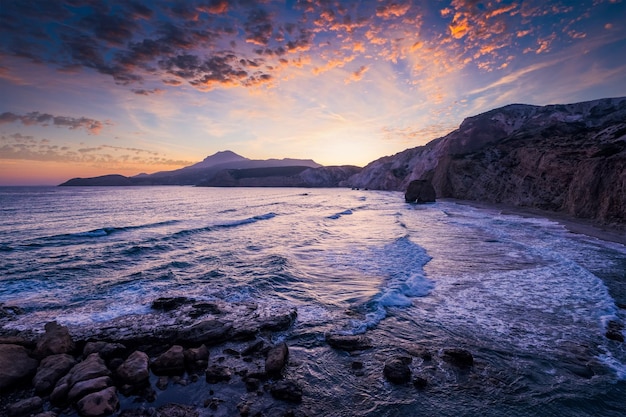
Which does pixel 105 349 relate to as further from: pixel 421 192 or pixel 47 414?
pixel 421 192

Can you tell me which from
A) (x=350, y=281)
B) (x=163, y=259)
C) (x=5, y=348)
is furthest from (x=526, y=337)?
(x=163, y=259)

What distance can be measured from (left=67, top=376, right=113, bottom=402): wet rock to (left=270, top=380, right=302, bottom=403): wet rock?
3.01 meters

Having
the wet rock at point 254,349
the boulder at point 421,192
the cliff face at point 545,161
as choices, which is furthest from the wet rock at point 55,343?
the boulder at point 421,192

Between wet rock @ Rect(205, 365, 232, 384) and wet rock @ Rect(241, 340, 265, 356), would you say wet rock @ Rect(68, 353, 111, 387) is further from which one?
wet rock @ Rect(241, 340, 265, 356)

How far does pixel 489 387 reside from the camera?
524 cm

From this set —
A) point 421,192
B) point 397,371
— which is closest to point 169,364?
point 397,371

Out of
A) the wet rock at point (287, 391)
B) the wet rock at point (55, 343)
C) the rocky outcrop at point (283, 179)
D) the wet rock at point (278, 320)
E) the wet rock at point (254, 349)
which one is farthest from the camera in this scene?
the rocky outcrop at point (283, 179)

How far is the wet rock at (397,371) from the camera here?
5.45 m

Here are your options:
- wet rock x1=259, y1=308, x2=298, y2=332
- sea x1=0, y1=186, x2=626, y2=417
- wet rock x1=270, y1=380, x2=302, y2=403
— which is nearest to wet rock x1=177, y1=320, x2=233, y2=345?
wet rock x1=259, y1=308, x2=298, y2=332

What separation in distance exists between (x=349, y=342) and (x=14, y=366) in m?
6.80

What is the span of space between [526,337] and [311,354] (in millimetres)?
5351

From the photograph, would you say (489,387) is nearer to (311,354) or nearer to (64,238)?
(311,354)

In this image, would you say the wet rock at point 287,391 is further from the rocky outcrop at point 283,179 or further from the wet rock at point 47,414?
the rocky outcrop at point 283,179

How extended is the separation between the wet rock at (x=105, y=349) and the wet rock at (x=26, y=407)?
1.35m
